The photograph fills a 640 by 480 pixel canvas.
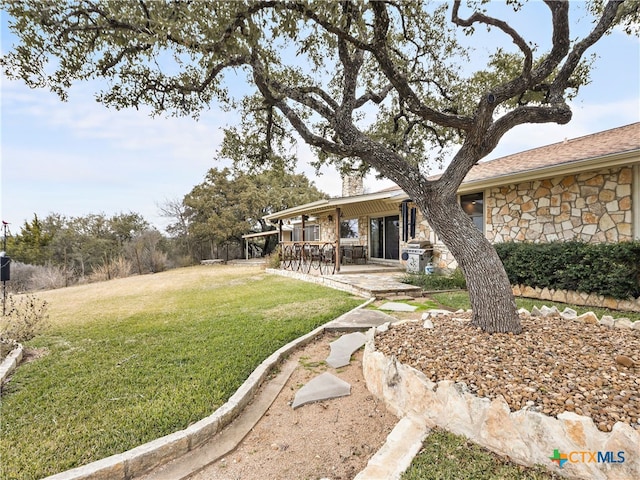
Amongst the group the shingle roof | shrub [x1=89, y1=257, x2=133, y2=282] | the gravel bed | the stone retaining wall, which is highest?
the shingle roof

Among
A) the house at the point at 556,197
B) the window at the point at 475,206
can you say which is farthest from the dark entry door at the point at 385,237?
the window at the point at 475,206

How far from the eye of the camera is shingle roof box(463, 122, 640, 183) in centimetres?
609

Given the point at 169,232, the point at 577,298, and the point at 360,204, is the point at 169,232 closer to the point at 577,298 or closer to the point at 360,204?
the point at 360,204

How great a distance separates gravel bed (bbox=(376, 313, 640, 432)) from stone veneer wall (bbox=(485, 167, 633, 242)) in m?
3.74

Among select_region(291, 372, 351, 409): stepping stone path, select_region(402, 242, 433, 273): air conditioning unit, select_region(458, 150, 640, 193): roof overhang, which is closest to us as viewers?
select_region(291, 372, 351, 409): stepping stone path

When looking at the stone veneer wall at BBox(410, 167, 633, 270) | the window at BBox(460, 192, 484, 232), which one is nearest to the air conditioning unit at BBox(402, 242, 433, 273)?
the window at BBox(460, 192, 484, 232)

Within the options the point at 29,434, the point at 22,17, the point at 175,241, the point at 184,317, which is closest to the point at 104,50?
the point at 22,17

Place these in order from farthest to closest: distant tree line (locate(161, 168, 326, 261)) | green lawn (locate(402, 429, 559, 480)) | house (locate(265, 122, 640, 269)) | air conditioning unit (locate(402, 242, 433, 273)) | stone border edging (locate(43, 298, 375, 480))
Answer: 1. distant tree line (locate(161, 168, 326, 261))
2. air conditioning unit (locate(402, 242, 433, 273))
3. house (locate(265, 122, 640, 269))
4. stone border edging (locate(43, 298, 375, 480))
5. green lawn (locate(402, 429, 559, 480))

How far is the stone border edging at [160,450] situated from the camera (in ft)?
6.43

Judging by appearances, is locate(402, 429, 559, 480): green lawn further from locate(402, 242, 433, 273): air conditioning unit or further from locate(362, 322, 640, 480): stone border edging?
locate(402, 242, 433, 273): air conditioning unit

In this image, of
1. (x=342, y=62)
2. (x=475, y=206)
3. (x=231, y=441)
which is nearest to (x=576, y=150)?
(x=475, y=206)

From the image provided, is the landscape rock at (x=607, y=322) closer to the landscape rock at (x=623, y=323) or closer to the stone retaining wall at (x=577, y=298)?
the landscape rock at (x=623, y=323)

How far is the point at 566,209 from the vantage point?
666cm

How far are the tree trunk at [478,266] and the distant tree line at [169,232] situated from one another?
16545 mm
